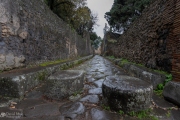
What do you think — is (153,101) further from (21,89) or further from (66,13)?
(66,13)

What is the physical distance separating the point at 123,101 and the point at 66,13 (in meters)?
10.4

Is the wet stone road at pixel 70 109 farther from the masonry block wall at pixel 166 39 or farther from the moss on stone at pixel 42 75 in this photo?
the masonry block wall at pixel 166 39

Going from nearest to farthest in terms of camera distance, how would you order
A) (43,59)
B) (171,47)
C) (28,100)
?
(28,100)
(171,47)
(43,59)

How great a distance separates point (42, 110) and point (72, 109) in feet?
1.40

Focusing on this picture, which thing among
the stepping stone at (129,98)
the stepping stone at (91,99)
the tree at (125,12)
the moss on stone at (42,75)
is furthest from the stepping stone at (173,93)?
the tree at (125,12)

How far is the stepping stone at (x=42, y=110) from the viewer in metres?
1.52

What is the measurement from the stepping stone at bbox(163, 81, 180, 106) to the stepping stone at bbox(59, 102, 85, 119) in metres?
1.46

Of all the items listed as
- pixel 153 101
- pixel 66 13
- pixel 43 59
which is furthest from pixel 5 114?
pixel 66 13

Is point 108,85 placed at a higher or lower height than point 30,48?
lower

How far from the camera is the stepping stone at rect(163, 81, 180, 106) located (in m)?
1.77

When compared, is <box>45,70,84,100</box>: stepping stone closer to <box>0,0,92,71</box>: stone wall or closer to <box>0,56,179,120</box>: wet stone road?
<box>0,56,179,120</box>: wet stone road

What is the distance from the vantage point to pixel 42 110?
162 cm

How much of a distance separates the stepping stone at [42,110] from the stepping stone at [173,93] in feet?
5.93

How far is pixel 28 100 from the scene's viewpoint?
1.91m
